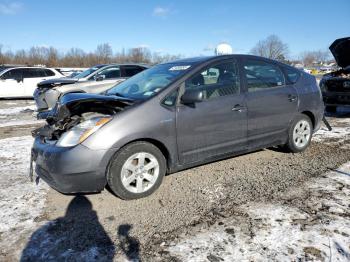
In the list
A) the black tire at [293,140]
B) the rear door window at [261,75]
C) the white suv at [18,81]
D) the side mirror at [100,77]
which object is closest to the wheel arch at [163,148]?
the rear door window at [261,75]

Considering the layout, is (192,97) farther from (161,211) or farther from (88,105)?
Result: (161,211)

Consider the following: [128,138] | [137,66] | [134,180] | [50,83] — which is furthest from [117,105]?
[137,66]

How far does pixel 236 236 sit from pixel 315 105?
10.7 ft

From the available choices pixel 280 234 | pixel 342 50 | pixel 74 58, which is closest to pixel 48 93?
pixel 280 234

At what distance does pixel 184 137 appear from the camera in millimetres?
3938

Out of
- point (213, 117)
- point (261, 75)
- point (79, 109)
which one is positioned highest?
point (261, 75)

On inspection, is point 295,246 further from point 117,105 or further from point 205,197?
point 117,105

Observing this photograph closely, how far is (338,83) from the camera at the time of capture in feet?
27.9

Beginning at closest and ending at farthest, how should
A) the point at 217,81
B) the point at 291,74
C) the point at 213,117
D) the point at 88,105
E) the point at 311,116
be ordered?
the point at 88,105 → the point at 213,117 → the point at 217,81 → the point at 291,74 → the point at 311,116

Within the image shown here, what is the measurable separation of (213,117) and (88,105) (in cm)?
151

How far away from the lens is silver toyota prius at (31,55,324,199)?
344 centimetres

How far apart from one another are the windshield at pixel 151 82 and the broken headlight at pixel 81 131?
2.27 ft

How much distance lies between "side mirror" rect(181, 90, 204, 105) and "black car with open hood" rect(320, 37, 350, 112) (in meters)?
5.94

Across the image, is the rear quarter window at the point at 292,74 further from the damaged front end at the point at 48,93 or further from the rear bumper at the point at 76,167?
the damaged front end at the point at 48,93
